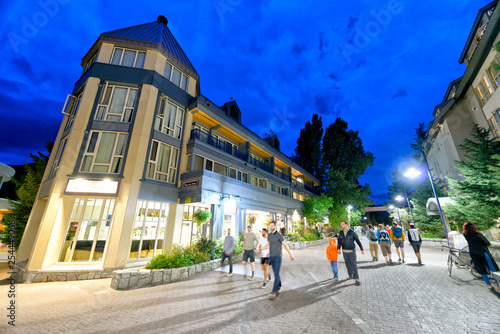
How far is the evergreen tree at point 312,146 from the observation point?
1329 inches

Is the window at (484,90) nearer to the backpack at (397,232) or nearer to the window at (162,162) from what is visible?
the backpack at (397,232)

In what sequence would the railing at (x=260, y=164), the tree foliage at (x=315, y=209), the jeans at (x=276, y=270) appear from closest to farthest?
1. the jeans at (x=276, y=270)
2. the railing at (x=260, y=164)
3. the tree foliage at (x=315, y=209)

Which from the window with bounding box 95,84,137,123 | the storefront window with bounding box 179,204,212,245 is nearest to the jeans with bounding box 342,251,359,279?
the storefront window with bounding box 179,204,212,245

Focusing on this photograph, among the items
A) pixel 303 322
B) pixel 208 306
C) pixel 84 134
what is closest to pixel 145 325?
pixel 208 306

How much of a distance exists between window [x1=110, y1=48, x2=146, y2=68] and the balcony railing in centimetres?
574

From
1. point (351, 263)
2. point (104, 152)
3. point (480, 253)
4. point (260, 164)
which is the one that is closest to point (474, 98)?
point (480, 253)

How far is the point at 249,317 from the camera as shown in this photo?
4.19 meters

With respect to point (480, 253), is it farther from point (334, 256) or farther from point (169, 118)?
point (169, 118)

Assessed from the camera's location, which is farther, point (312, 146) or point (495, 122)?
point (312, 146)

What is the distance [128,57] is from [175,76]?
3.08 meters

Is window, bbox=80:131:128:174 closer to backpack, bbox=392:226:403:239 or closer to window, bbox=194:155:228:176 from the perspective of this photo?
window, bbox=194:155:228:176

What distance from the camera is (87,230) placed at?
32.9 ft

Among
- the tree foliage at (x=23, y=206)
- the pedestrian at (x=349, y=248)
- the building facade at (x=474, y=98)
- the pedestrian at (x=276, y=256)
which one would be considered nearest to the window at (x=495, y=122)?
the building facade at (x=474, y=98)

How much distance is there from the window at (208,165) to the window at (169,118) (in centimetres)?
229
